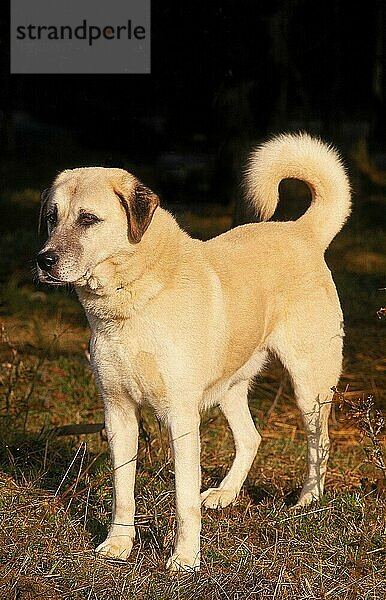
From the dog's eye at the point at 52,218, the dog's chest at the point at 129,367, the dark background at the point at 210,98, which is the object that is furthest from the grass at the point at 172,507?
the dark background at the point at 210,98

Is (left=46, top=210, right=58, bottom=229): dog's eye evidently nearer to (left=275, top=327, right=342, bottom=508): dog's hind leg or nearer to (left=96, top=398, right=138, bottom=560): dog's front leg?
(left=96, top=398, right=138, bottom=560): dog's front leg

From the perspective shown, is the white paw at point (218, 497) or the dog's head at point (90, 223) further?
the white paw at point (218, 497)

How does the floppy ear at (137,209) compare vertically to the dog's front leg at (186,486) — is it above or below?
above

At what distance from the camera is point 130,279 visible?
11.5ft

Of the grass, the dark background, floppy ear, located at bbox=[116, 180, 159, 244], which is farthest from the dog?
the dark background

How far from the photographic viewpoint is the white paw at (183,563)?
3.48 meters

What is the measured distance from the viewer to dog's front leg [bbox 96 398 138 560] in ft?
12.1

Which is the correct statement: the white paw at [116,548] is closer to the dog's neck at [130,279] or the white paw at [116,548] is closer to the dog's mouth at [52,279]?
the dog's neck at [130,279]

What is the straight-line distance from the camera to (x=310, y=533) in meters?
3.86

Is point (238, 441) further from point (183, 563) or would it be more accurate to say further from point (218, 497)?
point (183, 563)

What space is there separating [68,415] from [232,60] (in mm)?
3792

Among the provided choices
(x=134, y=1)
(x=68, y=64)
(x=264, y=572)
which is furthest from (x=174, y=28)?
(x=264, y=572)

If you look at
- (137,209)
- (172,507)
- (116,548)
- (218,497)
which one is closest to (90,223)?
(137,209)

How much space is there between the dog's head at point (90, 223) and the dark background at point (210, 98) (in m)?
2.36
